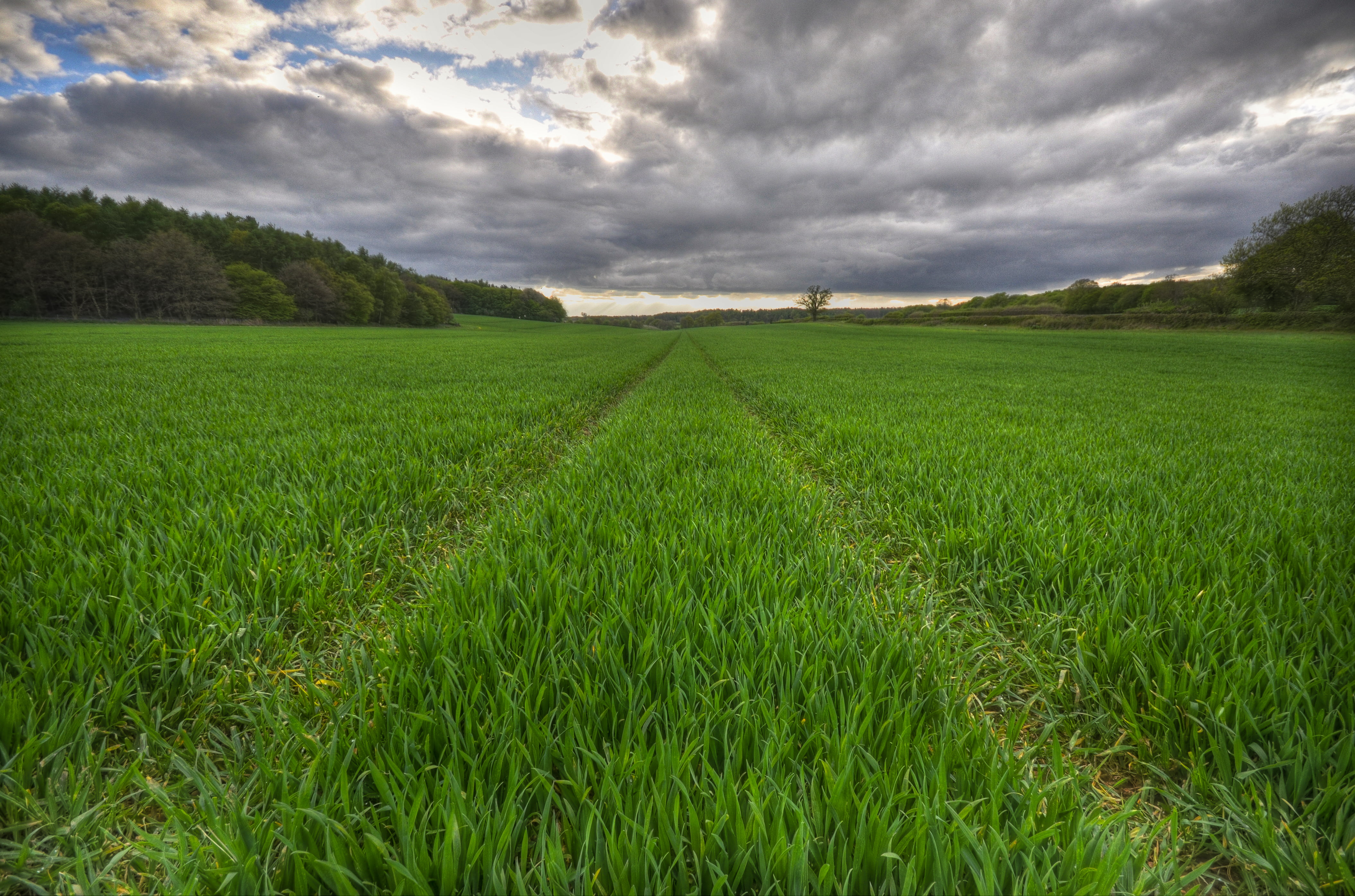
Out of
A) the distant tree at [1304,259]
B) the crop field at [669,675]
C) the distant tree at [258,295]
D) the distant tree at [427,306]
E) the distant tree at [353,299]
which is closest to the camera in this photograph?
the crop field at [669,675]

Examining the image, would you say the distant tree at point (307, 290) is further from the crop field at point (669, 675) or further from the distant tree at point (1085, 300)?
the distant tree at point (1085, 300)

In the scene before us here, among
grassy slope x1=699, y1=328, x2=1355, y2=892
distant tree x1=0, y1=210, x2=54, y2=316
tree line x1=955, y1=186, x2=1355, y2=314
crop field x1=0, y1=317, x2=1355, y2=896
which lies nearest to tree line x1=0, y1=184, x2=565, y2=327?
distant tree x1=0, y1=210, x2=54, y2=316

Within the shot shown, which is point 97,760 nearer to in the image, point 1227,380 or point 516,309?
point 1227,380

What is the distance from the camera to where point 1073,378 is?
15.6m

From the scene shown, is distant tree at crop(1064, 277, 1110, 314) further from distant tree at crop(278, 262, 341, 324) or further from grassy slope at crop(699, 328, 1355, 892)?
distant tree at crop(278, 262, 341, 324)

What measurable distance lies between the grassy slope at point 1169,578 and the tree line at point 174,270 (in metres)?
87.9

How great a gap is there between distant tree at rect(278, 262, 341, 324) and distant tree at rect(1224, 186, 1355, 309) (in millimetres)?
114855

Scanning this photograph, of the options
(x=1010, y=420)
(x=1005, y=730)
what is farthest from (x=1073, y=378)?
(x=1005, y=730)

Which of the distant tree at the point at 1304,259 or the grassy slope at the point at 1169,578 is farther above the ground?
the distant tree at the point at 1304,259

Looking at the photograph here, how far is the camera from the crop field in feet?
3.86

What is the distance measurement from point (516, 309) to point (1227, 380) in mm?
147790

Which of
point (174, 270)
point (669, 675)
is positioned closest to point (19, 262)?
point (174, 270)

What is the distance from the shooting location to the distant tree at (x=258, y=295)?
67.3 m

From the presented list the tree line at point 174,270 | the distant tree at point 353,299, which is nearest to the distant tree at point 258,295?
the tree line at point 174,270
